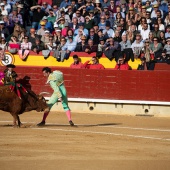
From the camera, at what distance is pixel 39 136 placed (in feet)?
45.0

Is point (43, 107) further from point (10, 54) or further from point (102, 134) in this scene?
point (10, 54)

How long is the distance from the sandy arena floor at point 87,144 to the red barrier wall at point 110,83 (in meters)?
1.35

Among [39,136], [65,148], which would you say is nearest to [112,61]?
[39,136]

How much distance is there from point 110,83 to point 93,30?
1.37 meters

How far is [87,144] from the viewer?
1291 centimetres

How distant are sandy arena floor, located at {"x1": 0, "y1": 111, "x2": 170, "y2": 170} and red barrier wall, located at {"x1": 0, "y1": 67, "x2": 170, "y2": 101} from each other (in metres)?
1.35

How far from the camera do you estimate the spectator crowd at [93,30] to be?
61.1 feet

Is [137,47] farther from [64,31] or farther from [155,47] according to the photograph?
[64,31]

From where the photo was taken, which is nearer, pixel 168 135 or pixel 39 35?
pixel 168 135

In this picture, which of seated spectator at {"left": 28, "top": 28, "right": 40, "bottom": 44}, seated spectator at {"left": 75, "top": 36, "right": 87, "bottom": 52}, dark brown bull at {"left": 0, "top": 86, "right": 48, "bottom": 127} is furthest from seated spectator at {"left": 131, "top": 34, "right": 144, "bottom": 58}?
dark brown bull at {"left": 0, "top": 86, "right": 48, "bottom": 127}

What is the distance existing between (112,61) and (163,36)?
138 cm

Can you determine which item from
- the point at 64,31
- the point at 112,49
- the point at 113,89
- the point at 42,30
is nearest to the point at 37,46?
the point at 42,30

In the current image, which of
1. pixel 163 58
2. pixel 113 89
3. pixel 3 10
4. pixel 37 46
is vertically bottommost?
pixel 113 89

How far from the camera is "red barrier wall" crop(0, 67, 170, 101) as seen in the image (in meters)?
18.6
